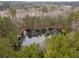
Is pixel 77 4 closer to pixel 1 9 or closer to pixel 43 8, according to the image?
pixel 43 8

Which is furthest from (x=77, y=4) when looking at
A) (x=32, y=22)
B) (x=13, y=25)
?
(x=13, y=25)

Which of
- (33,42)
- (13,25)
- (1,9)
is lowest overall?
(33,42)

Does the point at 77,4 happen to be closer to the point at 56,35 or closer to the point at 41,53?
the point at 56,35

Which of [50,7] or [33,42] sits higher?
[50,7]

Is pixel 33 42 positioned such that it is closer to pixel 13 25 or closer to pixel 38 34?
pixel 38 34

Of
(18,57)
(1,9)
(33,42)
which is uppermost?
(1,9)


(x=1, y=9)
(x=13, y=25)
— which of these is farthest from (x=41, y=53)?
(x=1, y=9)

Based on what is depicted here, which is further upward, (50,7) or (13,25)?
(50,7)
